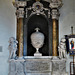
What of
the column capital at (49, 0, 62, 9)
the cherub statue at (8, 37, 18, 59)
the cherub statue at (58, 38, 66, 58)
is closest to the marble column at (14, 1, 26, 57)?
the cherub statue at (8, 37, 18, 59)

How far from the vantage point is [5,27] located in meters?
6.65

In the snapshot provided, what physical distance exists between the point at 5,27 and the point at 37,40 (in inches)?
58.6

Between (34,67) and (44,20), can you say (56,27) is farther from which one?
(34,67)

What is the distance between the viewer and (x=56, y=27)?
625 cm

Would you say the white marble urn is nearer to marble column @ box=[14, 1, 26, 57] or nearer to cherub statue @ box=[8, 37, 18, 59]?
marble column @ box=[14, 1, 26, 57]

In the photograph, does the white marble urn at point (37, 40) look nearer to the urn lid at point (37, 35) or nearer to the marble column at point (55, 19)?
the urn lid at point (37, 35)

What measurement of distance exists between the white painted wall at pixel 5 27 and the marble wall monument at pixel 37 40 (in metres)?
0.40

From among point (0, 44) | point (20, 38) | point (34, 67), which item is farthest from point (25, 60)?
point (0, 44)

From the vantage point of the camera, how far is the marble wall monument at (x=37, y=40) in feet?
19.8

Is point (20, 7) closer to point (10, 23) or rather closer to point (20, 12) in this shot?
point (20, 12)

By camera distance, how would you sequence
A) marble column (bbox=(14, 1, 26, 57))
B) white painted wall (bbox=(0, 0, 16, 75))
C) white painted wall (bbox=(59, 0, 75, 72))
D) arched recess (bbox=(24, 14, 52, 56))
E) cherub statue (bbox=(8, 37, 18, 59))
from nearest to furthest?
cherub statue (bbox=(8, 37, 18, 59)) → marble column (bbox=(14, 1, 26, 57)) → arched recess (bbox=(24, 14, 52, 56)) → white painted wall (bbox=(0, 0, 16, 75)) → white painted wall (bbox=(59, 0, 75, 72))

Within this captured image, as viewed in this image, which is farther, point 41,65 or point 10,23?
point 10,23

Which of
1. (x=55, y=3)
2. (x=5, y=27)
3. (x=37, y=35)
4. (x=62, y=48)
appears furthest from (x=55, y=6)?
(x=5, y=27)

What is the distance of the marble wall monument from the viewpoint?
604 cm
